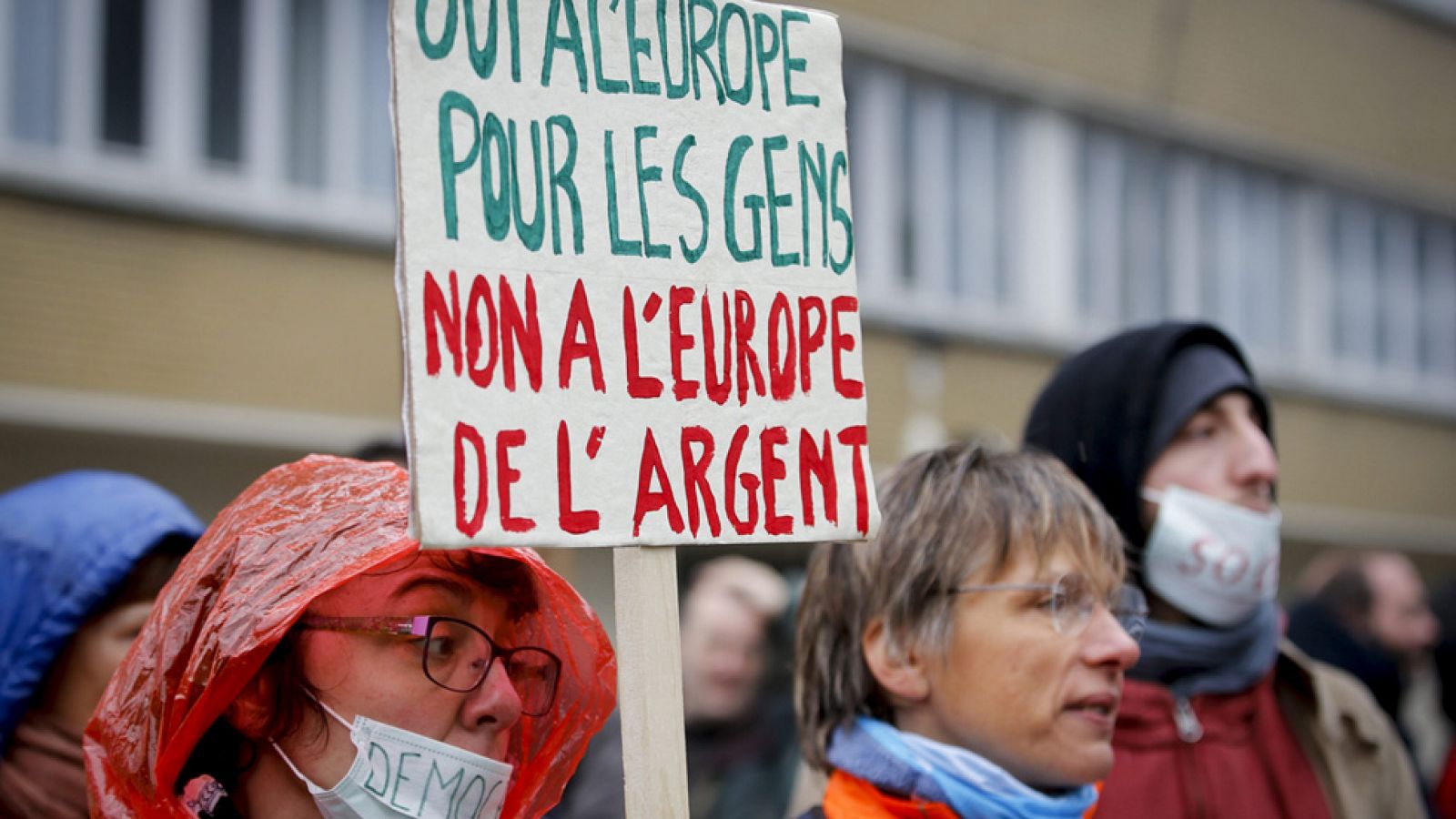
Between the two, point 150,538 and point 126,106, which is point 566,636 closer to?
point 150,538

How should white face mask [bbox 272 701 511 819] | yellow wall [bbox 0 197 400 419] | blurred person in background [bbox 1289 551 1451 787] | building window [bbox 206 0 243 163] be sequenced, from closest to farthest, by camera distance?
white face mask [bbox 272 701 511 819]
blurred person in background [bbox 1289 551 1451 787]
yellow wall [bbox 0 197 400 419]
building window [bbox 206 0 243 163]

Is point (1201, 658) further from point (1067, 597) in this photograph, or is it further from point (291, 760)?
point (291, 760)

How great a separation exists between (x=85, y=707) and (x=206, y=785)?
78cm

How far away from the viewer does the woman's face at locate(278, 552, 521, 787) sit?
2.29 meters

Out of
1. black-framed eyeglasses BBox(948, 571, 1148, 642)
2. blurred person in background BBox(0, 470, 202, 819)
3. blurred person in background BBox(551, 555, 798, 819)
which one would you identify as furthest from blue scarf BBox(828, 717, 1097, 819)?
blurred person in background BBox(551, 555, 798, 819)

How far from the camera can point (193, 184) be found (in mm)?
8070

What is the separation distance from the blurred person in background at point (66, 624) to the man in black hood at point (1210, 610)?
1.81 m

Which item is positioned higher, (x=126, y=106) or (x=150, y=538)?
(x=126, y=106)

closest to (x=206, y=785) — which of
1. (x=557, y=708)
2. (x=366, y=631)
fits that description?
(x=366, y=631)

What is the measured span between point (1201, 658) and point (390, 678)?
5.52ft

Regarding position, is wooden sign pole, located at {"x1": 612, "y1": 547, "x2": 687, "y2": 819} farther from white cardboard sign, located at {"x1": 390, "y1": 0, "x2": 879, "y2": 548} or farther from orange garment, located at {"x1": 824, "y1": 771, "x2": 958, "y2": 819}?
orange garment, located at {"x1": 824, "y1": 771, "x2": 958, "y2": 819}

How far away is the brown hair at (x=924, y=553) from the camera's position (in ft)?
9.13

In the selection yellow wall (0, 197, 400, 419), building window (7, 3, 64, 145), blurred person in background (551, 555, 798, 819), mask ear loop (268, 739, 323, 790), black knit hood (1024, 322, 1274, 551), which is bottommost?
blurred person in background (551, 555, 798, 819)


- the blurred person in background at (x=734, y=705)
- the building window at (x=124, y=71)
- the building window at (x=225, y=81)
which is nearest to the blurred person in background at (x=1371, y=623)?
the blurred person in background at (x=734, y=705)
